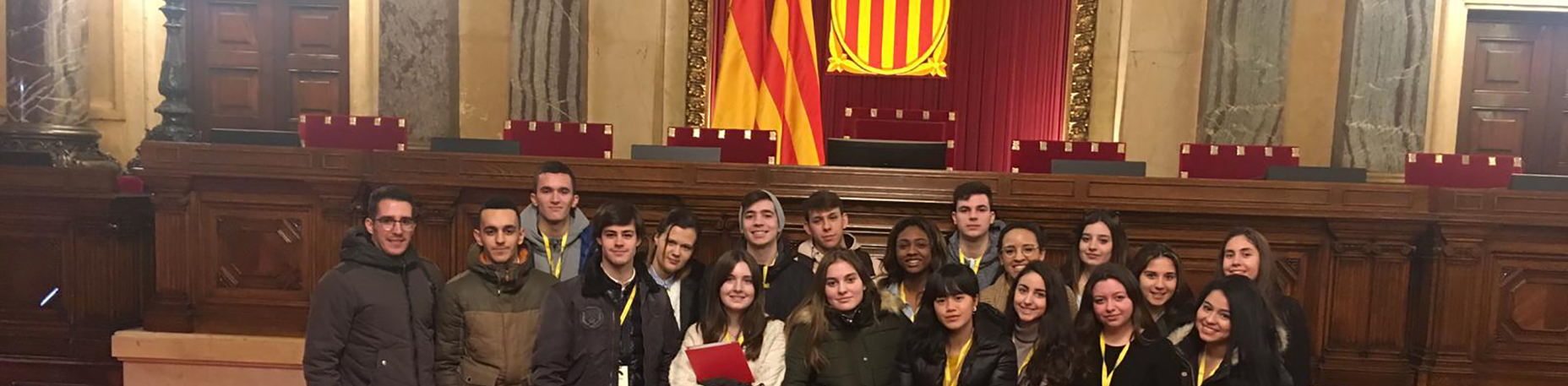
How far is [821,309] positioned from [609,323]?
0.74 metres

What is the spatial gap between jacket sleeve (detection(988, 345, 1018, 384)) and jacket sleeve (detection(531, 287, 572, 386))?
1.45m

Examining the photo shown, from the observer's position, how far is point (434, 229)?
549 cm

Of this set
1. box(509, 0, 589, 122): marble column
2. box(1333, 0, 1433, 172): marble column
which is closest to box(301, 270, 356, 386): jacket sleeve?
box(509, 0, 589, 122): marble column

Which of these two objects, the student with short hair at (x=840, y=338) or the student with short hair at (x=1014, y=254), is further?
the student with short hair at (x=1014, y=254)

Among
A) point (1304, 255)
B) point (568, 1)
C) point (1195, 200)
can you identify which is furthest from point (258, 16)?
point (1304, 255)

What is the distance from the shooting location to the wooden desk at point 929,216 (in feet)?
17.7

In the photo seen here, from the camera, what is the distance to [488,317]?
147 inches

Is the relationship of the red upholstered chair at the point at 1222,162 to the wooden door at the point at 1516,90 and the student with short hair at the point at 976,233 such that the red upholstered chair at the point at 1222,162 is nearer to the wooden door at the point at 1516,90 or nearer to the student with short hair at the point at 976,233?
the student with short hair at the point at 976,233

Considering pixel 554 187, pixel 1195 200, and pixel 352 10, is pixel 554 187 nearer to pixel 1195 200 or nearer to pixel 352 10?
pixel 1195 200

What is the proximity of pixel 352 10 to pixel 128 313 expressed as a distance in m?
3.59

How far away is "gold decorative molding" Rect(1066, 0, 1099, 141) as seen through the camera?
29.2 feet

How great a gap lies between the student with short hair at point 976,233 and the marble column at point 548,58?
4.74 m

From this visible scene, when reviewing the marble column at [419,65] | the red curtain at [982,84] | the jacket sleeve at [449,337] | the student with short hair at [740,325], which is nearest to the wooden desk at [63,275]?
the marble column at [419,65]

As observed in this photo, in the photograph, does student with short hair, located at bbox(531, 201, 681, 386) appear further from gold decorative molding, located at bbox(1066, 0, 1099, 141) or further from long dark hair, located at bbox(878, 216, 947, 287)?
gold decorative molding, located at bbox(1066, 0, 1099, 141)
